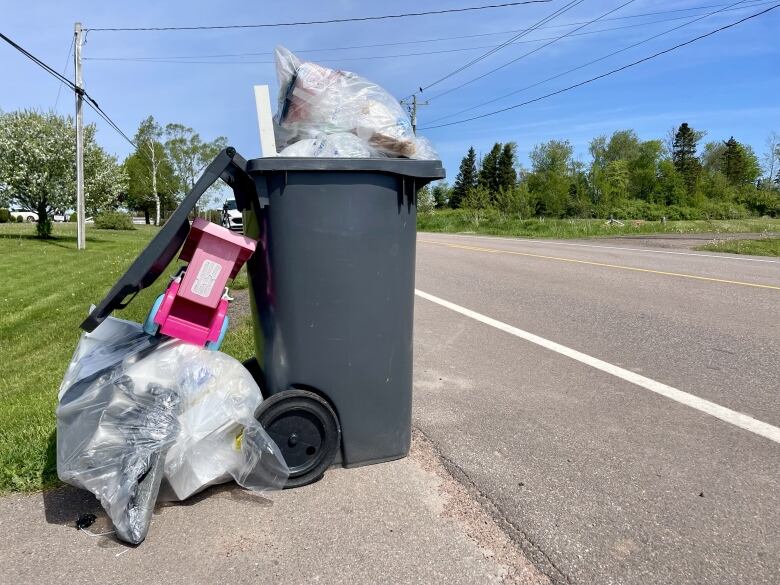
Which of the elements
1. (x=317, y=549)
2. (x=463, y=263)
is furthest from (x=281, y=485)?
(x=463, y=263)

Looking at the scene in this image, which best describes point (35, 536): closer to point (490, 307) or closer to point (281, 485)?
point (281, 485)

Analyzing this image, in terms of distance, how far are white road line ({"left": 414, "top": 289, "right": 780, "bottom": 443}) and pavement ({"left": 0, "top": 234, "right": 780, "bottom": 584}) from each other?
20 millimetres

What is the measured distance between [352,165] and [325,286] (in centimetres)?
55

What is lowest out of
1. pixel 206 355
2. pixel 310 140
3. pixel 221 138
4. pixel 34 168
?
pixel 206 355

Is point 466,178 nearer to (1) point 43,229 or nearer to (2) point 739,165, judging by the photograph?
(2) point 739,165

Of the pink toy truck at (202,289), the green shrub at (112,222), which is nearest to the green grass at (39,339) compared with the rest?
the pink toy truck at (202,289)

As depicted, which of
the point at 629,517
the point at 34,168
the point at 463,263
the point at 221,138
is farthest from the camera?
the point at 221,138

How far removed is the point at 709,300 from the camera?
8070 millimetres

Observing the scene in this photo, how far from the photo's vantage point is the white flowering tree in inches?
979

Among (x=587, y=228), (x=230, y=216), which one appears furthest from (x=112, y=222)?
(x=230, y=216)

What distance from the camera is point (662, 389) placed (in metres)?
4.37

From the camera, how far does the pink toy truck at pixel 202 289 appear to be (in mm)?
2773

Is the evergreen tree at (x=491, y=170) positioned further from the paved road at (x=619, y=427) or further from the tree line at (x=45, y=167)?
the paved road at (x=619, y=427)

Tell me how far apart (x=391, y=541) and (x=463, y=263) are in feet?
39.1
